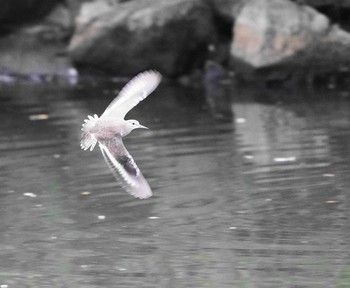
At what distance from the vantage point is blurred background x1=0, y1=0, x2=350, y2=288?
303 inches

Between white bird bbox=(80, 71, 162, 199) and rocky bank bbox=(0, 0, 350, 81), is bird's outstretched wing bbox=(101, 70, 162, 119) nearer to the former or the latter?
white bird bbox=(80, 71, 162, 199)

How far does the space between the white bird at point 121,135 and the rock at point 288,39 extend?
9925 millimetres

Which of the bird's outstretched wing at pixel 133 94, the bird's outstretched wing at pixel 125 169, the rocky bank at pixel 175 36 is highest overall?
the bird's outstretched wing at pixel 133 94

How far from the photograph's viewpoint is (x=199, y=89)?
18516 mm

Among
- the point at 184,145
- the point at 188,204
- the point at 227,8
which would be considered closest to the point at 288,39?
the point at 227,8

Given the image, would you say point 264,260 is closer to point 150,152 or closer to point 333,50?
point 150,152

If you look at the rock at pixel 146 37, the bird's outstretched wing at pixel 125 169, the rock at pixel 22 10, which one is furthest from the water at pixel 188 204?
the rock at pixel 22 10

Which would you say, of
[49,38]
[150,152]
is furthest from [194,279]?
[49,38]

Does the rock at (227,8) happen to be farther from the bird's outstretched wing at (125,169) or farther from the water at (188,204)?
the bird's outstretched wing at (125,169)

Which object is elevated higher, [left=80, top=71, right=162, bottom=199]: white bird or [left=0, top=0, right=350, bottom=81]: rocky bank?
[left=80, top=71, right=162, bottom=199]: white bird

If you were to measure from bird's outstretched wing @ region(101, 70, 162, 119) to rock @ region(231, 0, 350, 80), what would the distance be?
389 inches

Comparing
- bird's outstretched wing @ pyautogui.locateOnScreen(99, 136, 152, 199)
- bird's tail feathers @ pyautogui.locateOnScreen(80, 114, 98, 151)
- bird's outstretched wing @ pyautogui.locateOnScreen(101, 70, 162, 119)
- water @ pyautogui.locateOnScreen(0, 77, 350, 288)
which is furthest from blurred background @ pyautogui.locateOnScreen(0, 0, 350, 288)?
bird's outstretched wing @ pyautogui.locateOnScreen(101, 70, 162, 119)

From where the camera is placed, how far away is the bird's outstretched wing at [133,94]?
820 cm

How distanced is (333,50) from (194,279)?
11569 millimetres
